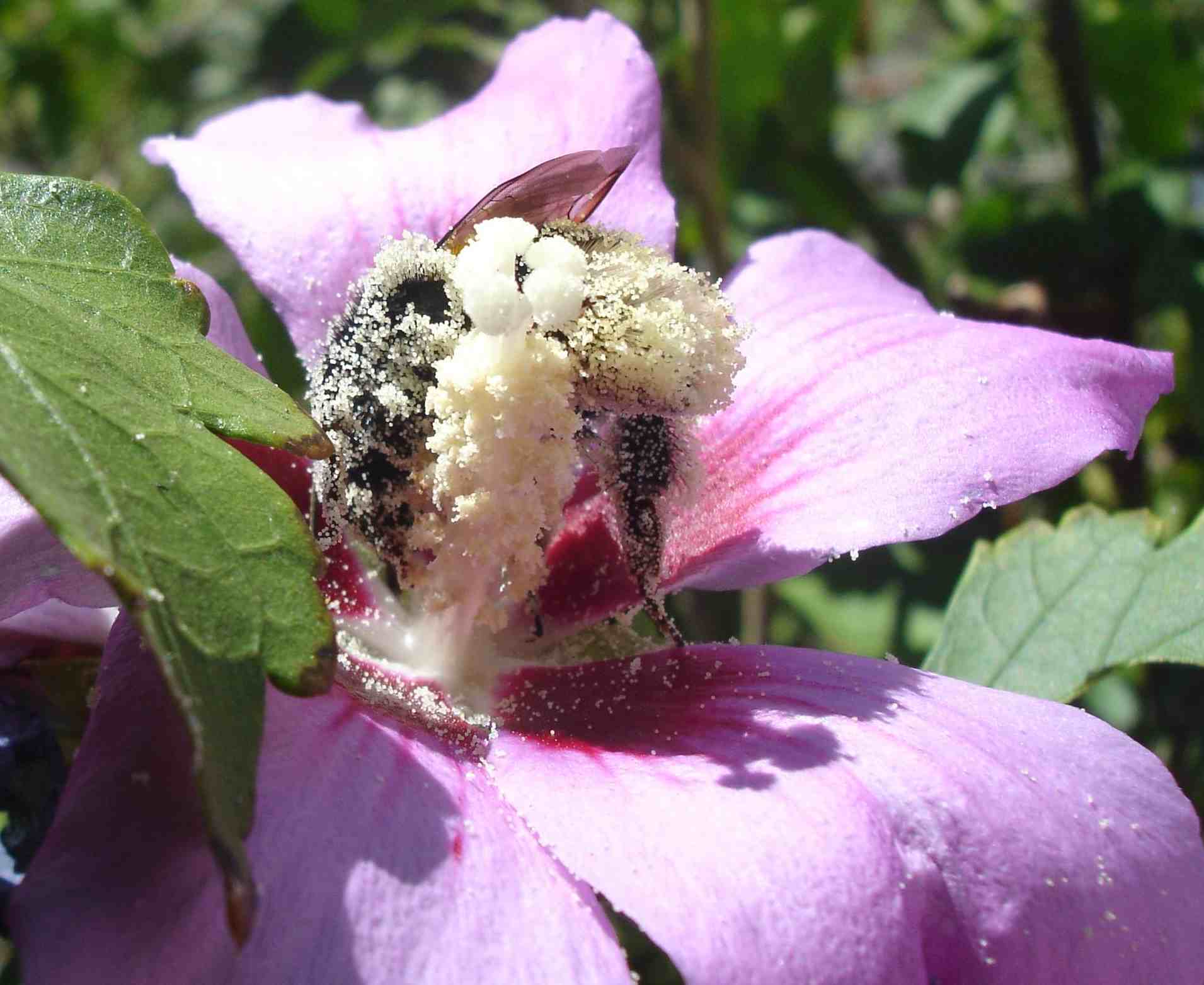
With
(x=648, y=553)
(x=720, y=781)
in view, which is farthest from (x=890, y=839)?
(x=648, y=553)

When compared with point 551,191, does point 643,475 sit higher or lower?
lower

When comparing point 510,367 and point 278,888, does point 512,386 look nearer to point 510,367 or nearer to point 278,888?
point 510,367

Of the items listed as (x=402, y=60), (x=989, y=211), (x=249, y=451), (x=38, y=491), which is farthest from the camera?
(x=402, y=60)

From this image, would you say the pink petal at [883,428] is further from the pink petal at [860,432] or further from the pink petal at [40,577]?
the pink petal at [40,577]

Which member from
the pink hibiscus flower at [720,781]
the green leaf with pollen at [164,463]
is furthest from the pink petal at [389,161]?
the green leaf with pollen at [164,463]

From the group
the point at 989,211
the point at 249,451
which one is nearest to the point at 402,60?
the point at 989,211

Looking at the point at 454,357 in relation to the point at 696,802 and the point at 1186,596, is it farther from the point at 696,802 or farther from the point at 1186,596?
the point at 1186,596
